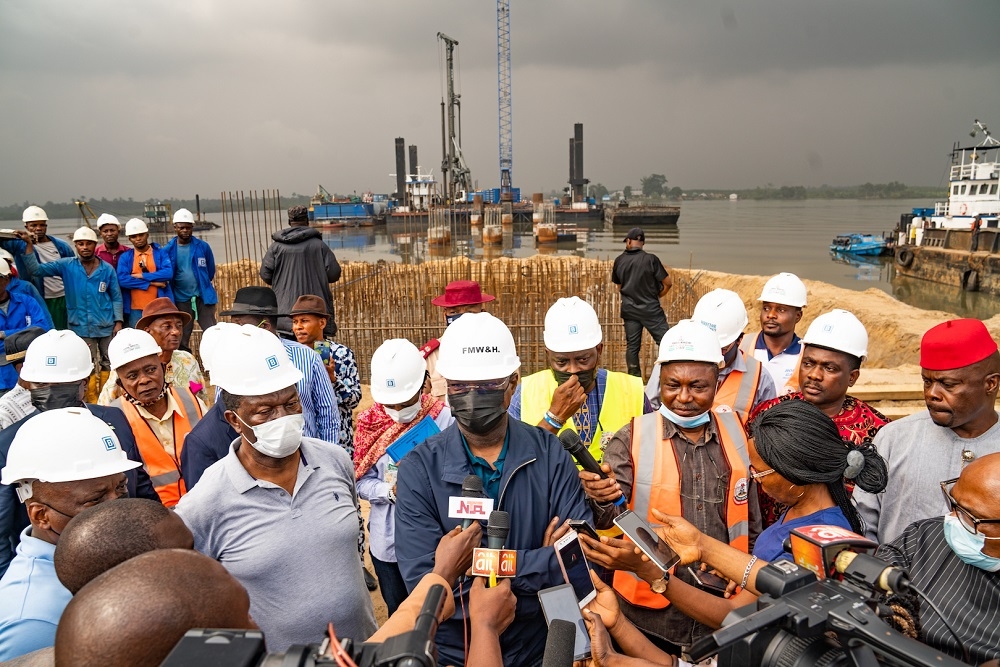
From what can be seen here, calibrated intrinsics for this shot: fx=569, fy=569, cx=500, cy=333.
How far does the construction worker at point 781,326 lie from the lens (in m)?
3.95

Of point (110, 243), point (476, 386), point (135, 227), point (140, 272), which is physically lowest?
point (476, 386)

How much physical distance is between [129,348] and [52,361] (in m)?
0.36

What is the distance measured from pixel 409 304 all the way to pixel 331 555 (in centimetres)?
814

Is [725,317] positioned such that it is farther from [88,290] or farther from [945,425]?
[88,290]

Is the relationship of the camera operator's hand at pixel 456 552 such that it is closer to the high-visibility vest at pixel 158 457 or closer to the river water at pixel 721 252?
the high-visibility vest at pixel 158 457

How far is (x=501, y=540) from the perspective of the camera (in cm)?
162

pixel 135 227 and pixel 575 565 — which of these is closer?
pixel 575 565

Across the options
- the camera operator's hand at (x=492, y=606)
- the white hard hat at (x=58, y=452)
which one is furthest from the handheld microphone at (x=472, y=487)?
the white hard hat at (x=58, y=452)

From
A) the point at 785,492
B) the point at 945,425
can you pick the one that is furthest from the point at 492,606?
the point at 945,425

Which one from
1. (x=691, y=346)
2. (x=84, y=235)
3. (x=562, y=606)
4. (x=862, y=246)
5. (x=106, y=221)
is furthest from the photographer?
(x=862, y=246)

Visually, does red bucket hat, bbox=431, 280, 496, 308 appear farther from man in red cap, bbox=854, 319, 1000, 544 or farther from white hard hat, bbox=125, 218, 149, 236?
white hard hat, bbox=125, 218, 149, 236

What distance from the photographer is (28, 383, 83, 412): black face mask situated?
3041mm

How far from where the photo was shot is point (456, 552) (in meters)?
1.65

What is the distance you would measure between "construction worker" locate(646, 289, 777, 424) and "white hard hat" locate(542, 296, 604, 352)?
667 mm
